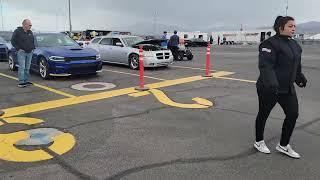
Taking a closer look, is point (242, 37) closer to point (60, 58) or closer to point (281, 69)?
point (60, 58)

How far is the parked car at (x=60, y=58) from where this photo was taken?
449 inches

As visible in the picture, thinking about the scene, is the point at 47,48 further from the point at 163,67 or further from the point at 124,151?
the point at 124,151

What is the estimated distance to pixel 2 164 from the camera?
4.52 m

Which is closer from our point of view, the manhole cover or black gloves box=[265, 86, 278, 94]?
black gloves box=[265, 86, 278, 94]

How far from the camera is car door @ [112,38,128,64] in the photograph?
51.4 feet

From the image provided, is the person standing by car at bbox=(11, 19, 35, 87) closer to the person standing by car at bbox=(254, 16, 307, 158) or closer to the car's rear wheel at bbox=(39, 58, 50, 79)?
the car's rear wheel at bbox=(39, 58, 50, 79)

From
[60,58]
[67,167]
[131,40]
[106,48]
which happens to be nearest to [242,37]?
[106,48]

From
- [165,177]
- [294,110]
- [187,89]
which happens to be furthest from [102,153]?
[187,89]

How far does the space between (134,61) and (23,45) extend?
5.62 metres

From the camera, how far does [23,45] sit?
403 inches

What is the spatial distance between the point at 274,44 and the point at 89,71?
8.33 m

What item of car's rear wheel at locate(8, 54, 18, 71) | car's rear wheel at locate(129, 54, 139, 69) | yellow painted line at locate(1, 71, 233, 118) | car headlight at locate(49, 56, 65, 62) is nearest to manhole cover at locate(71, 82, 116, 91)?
yellow painted line at locate(1, 71, 233, 118)

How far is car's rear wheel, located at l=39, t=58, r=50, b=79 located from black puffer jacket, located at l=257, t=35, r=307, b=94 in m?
8.41

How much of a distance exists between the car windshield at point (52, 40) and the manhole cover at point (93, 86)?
2.45m
